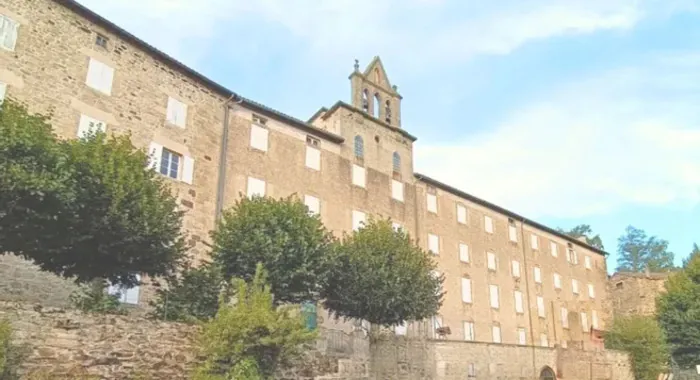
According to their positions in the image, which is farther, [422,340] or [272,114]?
[272,114]

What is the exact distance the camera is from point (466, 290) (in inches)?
1362

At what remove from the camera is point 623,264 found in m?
95.8

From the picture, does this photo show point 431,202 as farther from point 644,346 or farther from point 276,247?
point 276,247

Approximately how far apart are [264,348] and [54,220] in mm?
6254

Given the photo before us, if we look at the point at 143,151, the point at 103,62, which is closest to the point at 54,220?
the point at 143,151

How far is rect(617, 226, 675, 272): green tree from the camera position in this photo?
300 ft

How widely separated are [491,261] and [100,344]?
96.4ft

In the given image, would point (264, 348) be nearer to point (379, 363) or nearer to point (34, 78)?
point (379, 363)

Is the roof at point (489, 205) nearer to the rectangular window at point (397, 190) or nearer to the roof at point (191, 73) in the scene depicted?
the rectangular window at point (397, 190)

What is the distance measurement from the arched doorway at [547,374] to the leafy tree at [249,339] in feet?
65.4

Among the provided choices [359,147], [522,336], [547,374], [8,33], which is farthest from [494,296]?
[8,33]

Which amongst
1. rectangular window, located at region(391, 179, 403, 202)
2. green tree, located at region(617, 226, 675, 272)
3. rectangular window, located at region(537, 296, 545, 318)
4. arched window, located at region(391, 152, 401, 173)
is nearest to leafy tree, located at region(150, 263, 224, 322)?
rectangular window, located at region(391, 179, 403, 202)

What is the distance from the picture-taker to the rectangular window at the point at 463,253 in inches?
1391

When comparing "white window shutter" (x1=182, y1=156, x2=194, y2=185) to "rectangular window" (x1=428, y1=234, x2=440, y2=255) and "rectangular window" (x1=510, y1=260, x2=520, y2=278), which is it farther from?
"rectangular window" (x1=510, y1=260, x2=520, y2=278)
